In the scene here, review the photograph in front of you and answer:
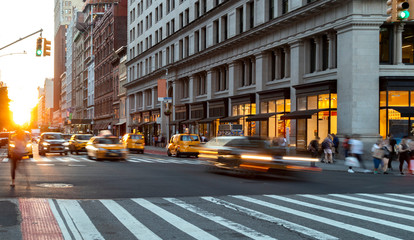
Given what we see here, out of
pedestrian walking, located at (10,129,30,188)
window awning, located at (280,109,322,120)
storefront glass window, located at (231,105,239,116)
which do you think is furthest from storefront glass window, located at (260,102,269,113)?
pedestrian walking, located at (10,129,30,188)

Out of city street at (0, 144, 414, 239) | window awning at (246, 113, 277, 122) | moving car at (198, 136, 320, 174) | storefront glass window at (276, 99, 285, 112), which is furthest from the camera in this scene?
window awning at (246, 113, 277, 122)

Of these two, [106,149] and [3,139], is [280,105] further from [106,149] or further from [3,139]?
[3,139]

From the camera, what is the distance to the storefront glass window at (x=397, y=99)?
2956 cm

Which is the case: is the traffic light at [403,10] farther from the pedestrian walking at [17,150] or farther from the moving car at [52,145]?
the moving car at [52,145]

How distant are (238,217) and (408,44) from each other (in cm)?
2482

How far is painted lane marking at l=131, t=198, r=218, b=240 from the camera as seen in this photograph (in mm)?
8031

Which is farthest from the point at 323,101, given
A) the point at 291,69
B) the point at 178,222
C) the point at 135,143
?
the point at 178,222

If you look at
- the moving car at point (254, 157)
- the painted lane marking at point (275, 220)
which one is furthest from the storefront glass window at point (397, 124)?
the painted lane marking at point (275, 220)

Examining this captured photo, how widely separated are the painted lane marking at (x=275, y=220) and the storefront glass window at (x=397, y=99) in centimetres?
2048

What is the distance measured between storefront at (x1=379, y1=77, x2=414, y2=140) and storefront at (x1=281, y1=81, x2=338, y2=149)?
3.17 m

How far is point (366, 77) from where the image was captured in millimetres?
29594

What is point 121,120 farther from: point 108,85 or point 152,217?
point 152,217

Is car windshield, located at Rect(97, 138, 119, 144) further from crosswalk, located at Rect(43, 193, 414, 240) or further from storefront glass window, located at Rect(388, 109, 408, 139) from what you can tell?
crosswalk, located at Rect(43, 193, 414, 240)

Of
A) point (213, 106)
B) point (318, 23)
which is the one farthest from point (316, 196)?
point (213, 106)
